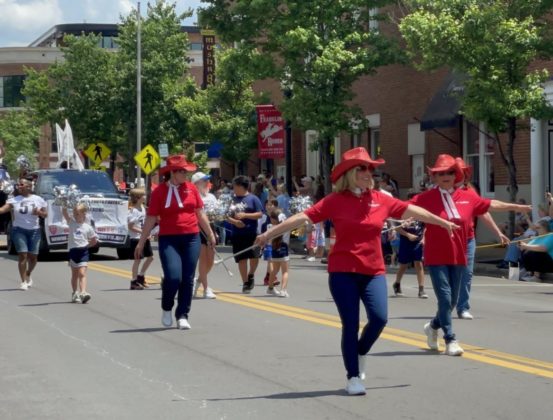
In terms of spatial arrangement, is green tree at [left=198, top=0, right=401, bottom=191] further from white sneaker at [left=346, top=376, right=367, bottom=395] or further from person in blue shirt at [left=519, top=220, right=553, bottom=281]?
white sneaker at [left=346, top=376, right=367, bottom=395]

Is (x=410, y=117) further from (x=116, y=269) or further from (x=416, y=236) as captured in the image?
(x=416, y=236)

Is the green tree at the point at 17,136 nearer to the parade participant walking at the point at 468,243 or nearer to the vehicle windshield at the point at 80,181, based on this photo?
the vehicle windshield at the point at 80,181

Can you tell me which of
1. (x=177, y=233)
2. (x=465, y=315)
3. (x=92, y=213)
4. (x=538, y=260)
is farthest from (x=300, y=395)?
(x=92, y=213)

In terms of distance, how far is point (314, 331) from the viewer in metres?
13.5

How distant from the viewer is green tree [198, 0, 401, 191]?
31656mm

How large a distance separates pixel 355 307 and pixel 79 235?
8.72 meters

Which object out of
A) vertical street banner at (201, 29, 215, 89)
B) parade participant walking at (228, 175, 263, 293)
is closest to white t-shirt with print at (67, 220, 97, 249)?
parade participant walking at (228, 175, 263, 293)

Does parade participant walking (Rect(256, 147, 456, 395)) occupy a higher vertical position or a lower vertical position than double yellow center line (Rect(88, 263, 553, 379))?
higher

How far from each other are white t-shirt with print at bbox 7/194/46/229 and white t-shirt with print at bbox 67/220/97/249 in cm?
222

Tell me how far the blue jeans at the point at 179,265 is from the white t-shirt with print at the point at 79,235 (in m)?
3.77

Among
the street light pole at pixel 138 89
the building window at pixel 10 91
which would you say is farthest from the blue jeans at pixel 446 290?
the building window at pixel 10 91

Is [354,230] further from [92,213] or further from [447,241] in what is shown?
[92,213]

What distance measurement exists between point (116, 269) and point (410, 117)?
46.0 feet

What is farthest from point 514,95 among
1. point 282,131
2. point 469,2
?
point 282,131
